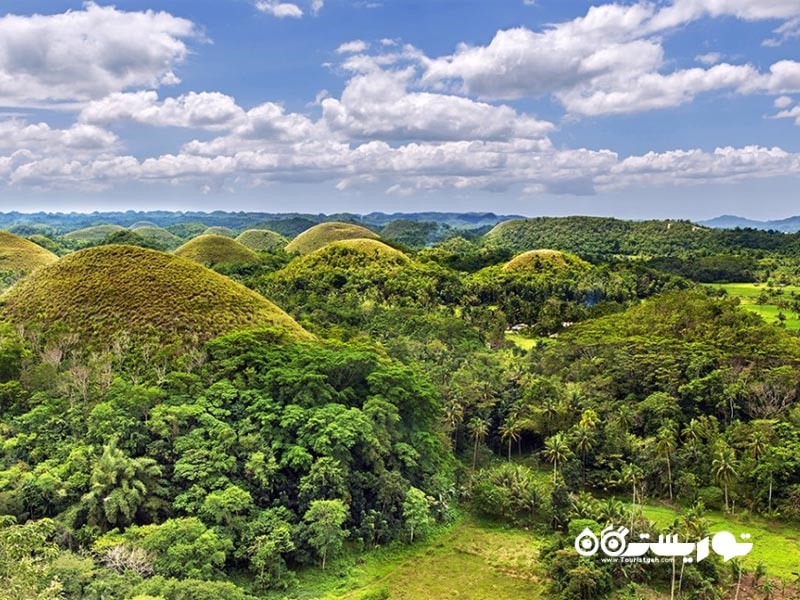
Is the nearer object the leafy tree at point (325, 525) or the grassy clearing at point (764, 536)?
the leafy tree at point (325, 525)

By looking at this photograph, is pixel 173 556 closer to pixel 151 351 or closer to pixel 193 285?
pixel 151 351

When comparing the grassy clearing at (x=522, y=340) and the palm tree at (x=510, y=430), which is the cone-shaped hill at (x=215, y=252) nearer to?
the grassy clearing at (x=522, y=340)

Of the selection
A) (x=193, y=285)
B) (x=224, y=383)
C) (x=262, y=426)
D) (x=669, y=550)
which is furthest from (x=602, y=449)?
(x=193, y=285)

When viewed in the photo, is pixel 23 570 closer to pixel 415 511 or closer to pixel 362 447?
pixel 362 447

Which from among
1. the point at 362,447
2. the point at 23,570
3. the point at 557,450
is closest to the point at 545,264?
the point at 557,450

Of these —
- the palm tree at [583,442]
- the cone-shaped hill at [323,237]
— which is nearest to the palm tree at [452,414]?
the palm tree at [583,442]
